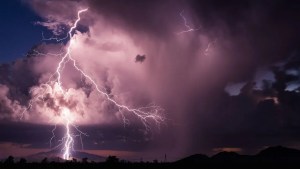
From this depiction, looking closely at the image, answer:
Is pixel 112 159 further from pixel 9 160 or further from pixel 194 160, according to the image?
pixel 194 160

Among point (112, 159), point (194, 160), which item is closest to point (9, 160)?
point (112, 159)

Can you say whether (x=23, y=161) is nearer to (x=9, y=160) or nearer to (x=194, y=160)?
(x=9, y=160)

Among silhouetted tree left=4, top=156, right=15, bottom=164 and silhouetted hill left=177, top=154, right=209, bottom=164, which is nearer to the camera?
silhouetted tree left=4, top=156, right=15, bottom=164

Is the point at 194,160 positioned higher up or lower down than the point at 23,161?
lower down

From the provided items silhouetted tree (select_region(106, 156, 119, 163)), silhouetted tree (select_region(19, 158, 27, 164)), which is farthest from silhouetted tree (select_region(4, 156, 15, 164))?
silhouetted tree (select_region(106, 156, 119, 163))

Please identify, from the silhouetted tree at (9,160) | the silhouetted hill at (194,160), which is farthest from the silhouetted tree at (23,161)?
the silhouetted hill at (194,160)

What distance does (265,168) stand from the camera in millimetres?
67312

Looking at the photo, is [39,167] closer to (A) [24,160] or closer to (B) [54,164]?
(B) [54,164]

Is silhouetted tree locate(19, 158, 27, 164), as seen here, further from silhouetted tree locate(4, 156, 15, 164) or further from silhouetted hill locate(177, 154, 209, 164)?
silhouetted hill locate(177, 154, 209, 164)

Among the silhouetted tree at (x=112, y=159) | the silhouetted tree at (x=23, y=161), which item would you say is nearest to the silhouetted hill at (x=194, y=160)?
the silhouetted tree at (x=112, y=159)

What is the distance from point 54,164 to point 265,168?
32489mm

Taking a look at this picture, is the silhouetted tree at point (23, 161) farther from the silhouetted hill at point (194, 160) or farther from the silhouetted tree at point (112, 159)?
the silhouetted hill at point (194, 160)

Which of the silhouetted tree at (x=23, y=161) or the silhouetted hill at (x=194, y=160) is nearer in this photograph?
the silhouetted tree at (x=23, y=161)

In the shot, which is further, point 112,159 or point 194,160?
point 194,160
